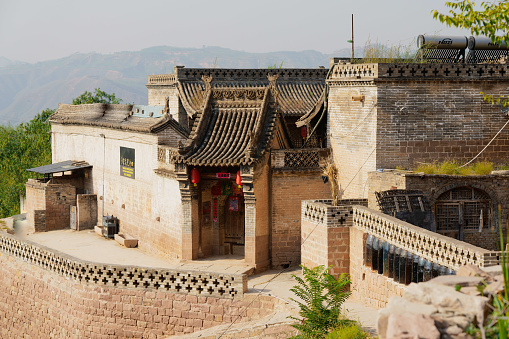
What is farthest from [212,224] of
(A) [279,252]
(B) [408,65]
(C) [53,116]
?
(C) [53,116]

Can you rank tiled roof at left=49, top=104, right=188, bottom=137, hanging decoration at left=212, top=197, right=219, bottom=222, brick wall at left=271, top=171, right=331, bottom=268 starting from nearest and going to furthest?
brick wall at left=271, top=171, right=331, bottom=268 → hanging decoration at left=212, top=197, right=219, bottom=222 → tiled roof at left=49, top=104, right=188, bottom=137

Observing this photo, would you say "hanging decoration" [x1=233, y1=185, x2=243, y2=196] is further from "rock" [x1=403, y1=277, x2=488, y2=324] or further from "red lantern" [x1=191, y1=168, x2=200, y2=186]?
"rock" [x1=403, y1=277, x2=488, y2=324]

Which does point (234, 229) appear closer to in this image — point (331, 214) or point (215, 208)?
point (215, 208)

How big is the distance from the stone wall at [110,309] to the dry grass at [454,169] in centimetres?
660

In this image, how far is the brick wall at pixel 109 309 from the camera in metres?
19.7

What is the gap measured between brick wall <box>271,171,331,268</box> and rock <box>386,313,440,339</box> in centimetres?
1605

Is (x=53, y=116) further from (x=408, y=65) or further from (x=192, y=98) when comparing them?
(x=408, y=65)

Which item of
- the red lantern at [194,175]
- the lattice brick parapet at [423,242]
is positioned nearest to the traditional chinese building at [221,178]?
the red lantern at [194,175]

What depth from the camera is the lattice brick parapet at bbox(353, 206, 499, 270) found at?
564 inches

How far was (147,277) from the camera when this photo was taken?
20.5m

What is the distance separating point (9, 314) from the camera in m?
25.4

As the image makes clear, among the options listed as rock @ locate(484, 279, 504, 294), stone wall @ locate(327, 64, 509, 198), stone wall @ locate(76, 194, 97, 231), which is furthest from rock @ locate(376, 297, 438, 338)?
stone wall @ locate(76, 194, 97, 231)

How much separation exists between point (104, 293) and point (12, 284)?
222 inches

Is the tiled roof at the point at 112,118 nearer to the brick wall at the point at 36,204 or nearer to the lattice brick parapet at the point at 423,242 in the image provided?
the brick wall at the point at 36,204
